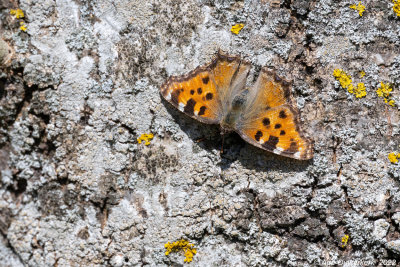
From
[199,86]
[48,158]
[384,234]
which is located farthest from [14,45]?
[384,234]

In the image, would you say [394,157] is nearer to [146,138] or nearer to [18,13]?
[146,138]

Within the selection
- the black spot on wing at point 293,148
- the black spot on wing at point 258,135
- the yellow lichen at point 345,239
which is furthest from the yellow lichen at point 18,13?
the yellow lichen at point 345,239

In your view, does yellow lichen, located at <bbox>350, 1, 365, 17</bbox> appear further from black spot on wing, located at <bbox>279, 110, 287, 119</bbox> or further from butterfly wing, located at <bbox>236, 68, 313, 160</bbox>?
black spot on wing, located at <bbox>279, 110, 287, 119</bbox>

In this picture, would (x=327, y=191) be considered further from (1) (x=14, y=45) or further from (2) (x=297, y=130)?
(1) (x=14, y=45)

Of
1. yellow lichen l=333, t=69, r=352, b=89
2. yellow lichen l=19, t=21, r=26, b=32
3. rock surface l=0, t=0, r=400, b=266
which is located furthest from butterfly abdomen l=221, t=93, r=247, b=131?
yellow lichen l=19, t=21, r=26, b=32

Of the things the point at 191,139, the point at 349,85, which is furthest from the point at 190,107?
the point at 349,85

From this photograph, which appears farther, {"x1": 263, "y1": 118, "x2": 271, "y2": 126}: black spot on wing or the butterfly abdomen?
{"x1": 263, "y1": 118, "x2": 271, "y2": 126}: black spot on wing
